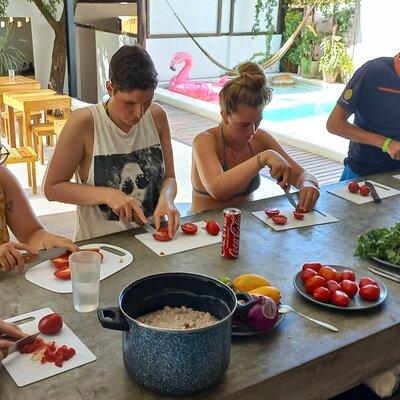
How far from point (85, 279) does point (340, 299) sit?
24.9 inches

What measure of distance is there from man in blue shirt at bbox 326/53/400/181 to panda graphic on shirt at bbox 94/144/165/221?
956 millimetres

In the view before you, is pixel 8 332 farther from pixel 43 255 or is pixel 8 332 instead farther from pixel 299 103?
pixel 299 103

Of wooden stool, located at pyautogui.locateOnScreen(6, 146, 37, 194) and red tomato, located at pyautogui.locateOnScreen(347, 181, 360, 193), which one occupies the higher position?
red tomato, located at pyautogui.locateOnScreen(347, 181, 360, 193)

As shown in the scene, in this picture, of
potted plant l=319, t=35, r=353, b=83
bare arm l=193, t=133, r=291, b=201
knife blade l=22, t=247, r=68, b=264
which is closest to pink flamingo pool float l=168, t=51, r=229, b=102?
potted plant l=319, t=35, r=353, b=83

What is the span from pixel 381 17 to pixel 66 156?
28.2 feet

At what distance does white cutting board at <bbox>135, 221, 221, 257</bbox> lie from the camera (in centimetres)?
171

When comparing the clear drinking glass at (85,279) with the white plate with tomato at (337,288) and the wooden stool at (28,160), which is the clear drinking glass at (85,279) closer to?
the white plate with tomato at (337,288)

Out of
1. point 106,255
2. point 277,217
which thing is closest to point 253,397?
point 106,255

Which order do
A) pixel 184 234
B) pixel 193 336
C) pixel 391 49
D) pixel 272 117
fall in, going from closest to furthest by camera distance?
pixel 193 336 < pixel 184 234 < pixel 272 117 < pixel 391 49

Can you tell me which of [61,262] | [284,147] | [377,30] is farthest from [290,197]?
[377,30]

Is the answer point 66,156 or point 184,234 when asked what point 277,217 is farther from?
point 66,156

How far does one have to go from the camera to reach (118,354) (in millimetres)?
1188

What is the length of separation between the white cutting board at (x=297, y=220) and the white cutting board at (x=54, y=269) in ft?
1.78

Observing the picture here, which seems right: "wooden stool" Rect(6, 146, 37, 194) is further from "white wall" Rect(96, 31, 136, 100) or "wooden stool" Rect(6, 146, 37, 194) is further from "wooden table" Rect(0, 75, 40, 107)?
"white wall" Rect(96, 31, 136, 100)
